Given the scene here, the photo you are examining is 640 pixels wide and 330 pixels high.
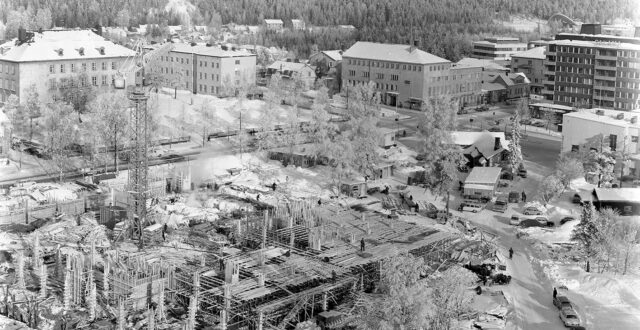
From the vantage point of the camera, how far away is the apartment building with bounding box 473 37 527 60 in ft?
265

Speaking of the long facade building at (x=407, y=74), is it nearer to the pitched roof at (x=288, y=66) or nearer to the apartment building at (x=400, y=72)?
the apartment building at (x=400, y=72)

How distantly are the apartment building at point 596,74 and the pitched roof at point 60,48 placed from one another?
2593cm

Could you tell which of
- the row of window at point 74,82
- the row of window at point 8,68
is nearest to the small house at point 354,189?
the row of window at point 74,82

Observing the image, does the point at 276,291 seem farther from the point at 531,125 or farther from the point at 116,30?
the point at 116,30

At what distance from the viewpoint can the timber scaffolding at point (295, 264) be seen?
20562mm

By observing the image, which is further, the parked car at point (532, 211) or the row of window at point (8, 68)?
the row of window at point (8, 68)

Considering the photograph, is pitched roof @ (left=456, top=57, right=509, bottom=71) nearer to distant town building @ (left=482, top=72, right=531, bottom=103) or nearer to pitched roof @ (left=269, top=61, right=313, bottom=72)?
distant town building @ (left=482, top=72, right=531, bottom=103)

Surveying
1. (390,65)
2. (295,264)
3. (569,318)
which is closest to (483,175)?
(295,264)

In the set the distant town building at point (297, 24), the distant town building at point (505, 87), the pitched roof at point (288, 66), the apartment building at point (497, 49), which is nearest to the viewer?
the distant town building at point (505, 87)

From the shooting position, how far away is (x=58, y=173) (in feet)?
110

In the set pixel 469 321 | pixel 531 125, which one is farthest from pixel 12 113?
pixel 531 125

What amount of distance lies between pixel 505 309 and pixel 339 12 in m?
89.6

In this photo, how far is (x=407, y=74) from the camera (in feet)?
181

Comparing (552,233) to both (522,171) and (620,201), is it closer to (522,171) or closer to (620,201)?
(620,201)
